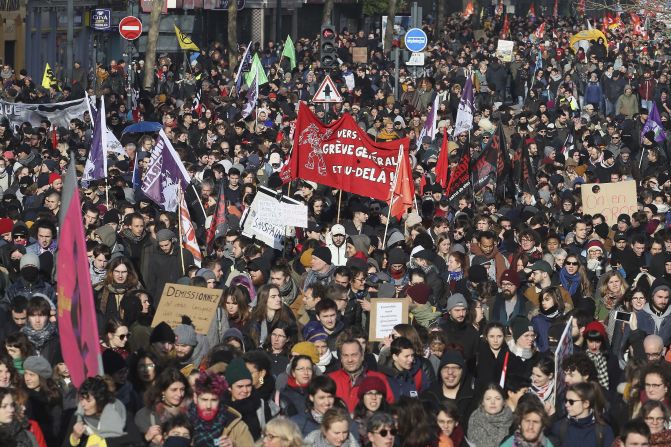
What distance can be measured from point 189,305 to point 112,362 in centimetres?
188

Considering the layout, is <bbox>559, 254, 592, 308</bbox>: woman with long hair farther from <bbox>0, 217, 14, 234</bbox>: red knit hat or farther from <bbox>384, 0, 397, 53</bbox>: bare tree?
<bbox>384, 0, 397, 53</bbox>: bare tree

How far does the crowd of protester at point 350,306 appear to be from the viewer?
32.1 feet

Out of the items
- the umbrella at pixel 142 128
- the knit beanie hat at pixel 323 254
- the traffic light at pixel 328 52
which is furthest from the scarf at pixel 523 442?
the traffic light at pixel 328 52

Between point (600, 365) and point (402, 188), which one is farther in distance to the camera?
point (402, 188)

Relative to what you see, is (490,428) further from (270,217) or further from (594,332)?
(270,217)

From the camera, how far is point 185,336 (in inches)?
455

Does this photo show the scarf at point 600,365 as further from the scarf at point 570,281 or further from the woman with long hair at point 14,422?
the woman with long hair at point 14,422

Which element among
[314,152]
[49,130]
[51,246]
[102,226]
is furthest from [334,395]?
[49,130]

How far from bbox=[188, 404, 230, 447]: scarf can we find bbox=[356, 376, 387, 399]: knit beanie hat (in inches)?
37.1

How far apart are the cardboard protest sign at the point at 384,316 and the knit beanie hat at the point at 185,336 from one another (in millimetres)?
1431

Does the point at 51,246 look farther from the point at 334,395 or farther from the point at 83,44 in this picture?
the point at 83,44

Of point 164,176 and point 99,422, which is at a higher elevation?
point 99,422

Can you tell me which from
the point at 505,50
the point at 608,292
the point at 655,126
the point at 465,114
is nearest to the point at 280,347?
the point at 608,292

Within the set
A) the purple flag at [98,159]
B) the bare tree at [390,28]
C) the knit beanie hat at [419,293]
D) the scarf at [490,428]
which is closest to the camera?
the scarf at [490,428]
